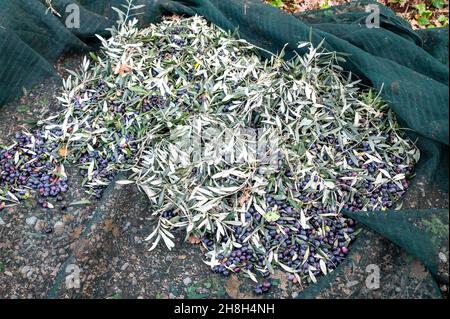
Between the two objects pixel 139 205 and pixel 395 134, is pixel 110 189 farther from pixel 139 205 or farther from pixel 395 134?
pixel 395 134

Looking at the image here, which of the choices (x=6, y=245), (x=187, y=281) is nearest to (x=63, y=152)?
(x=6, y=245)

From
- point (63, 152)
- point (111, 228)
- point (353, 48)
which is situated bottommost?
point (111, 228)

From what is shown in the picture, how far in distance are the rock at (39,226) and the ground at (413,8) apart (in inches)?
98.6

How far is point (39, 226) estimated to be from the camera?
2.48 m

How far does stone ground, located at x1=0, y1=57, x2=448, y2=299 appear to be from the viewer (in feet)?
7.06

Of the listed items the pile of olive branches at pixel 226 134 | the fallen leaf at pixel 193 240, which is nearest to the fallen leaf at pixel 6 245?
the pile of olive branches at pixel 226 134

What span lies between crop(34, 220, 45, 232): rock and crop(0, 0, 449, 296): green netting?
86cm

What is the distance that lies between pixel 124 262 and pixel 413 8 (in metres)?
3.07

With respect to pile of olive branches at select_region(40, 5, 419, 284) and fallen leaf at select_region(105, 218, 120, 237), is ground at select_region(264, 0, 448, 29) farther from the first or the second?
fallen leaf at select_region(105, 218, 120, 237)

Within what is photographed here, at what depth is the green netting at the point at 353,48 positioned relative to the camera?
2.16 meters

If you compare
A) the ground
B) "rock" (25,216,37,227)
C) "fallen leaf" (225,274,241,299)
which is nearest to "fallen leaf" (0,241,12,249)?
"rock" (25,216,37,227)

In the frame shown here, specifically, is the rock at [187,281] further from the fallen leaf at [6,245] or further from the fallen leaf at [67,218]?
the fallen leaf at [6,245]

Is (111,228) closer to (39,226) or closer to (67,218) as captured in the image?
(67,218)

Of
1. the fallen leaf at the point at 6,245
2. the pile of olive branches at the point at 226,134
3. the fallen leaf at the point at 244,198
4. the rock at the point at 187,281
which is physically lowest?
the rock at the point at 187,281
